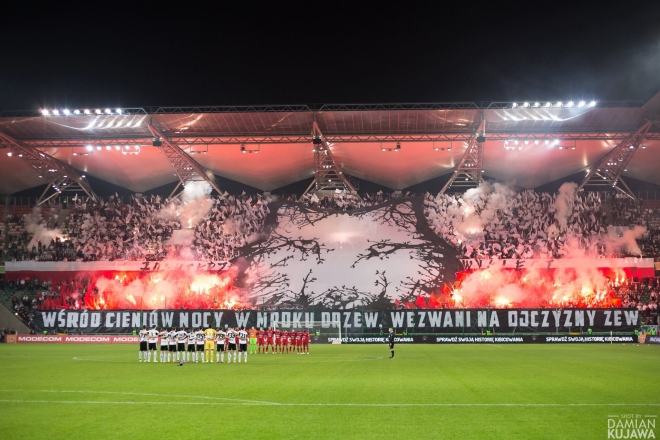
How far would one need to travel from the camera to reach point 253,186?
58.6 meters

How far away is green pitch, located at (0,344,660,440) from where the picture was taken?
1058 centimetres

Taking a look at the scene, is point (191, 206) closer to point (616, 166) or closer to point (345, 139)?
point (345, 139)

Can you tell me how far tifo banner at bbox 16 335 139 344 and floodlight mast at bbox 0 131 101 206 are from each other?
593 inches

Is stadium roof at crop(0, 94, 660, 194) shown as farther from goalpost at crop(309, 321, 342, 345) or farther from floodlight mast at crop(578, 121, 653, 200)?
goalpost at crop(309, 321, 342, 345)

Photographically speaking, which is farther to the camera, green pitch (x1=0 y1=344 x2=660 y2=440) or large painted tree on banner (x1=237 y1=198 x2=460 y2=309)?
large painted tree on banner (x1=237 y1=198 x2=460 y2=309)

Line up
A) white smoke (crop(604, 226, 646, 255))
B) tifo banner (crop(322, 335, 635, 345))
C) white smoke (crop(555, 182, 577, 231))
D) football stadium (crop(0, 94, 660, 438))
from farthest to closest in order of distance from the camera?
1. white smoke (crop(555, 182, 577, 231))
2. white smoke (crop(604, 226, 646, 255))
3. football stadium (crop(0, 94, 660, 438))
4. tifo banner (crop(322, 335, 635, 345))

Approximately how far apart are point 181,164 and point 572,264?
108ft

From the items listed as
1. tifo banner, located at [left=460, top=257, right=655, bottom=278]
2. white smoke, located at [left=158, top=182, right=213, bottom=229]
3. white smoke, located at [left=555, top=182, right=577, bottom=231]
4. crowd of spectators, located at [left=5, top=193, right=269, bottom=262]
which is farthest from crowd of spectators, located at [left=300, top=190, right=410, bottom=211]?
white smoke, located at [left=555, top=182, right=577, bottom=231]

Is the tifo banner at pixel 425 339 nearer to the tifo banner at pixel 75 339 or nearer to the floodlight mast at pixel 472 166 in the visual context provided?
the tifo banner at pixel 75 339

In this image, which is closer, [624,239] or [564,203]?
[624,239]

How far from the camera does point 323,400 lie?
14031mm

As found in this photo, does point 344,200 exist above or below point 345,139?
below

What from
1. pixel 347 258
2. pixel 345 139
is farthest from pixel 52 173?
pixel 347 258

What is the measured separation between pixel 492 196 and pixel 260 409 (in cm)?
4655
